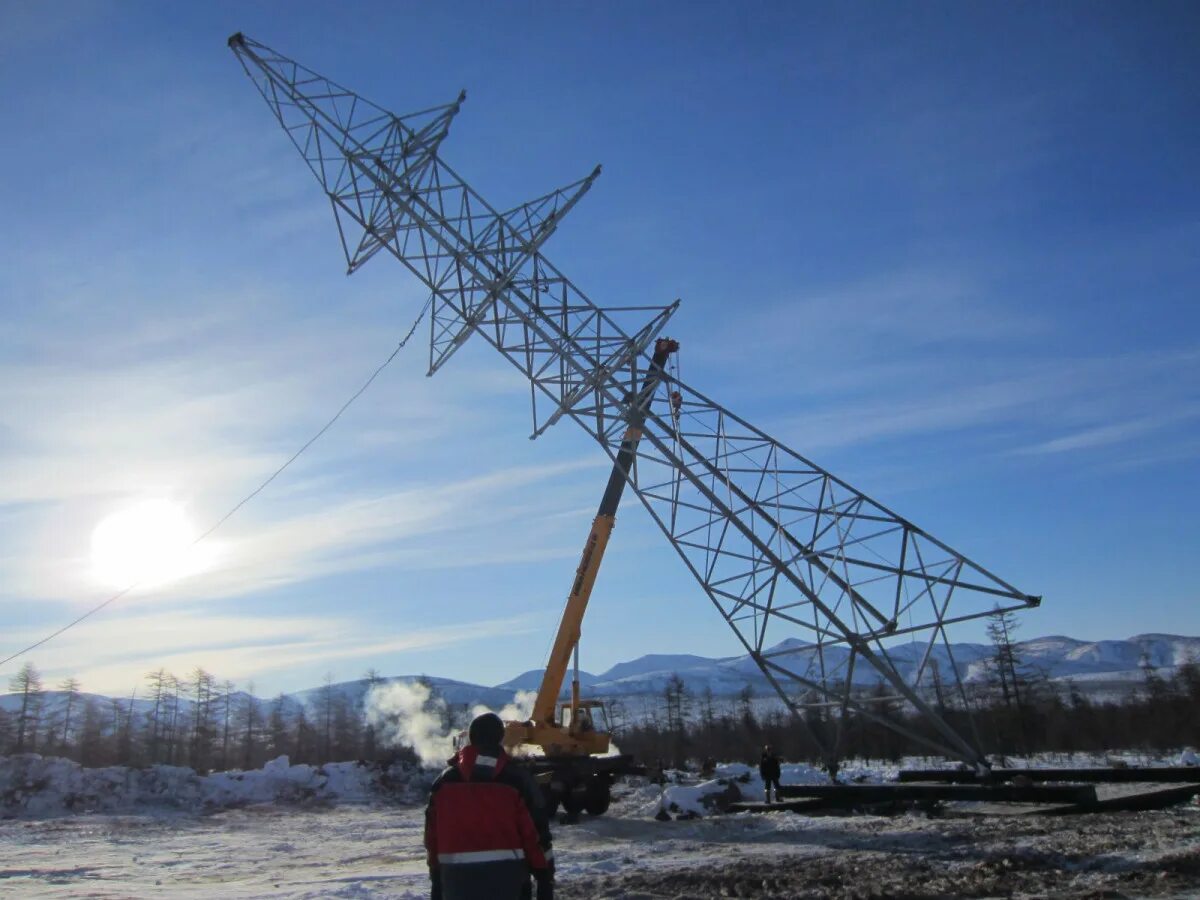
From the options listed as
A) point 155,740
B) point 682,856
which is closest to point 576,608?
point 682,856

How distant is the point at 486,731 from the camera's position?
4.43m

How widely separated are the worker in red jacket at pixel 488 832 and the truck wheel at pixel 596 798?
18112 millimetres

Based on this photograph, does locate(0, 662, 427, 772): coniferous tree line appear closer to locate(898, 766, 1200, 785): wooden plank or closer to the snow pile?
the snow pile

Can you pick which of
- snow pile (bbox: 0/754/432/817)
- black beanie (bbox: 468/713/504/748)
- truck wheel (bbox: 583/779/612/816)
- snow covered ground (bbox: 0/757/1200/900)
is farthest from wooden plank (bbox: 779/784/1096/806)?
snow pile (bbox: 0/754/432/817)

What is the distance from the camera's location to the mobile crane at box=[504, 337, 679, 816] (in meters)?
20.6

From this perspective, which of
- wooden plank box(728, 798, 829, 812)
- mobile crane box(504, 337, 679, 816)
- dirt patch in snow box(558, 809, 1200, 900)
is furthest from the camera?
mobile crane box(504, 337, 679, 816)

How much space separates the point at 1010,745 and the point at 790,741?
23.3m

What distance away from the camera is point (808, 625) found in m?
18.0

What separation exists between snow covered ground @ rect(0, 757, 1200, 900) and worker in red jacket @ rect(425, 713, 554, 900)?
663 centimetres

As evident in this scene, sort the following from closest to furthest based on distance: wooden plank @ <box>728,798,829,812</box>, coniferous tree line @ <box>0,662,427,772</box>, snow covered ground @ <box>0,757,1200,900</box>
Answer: snow covered ground @ <box>0,757,1200,900</box> → wooden plank @ <box>728,798,829,812</box> → coniferous tree line @ <box>0,662,427,772</box>

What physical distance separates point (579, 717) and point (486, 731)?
1893 cm

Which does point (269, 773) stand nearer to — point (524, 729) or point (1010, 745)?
point (524, 729)

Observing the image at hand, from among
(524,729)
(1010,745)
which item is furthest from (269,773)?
(1010,745)

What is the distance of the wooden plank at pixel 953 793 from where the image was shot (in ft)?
50.1
